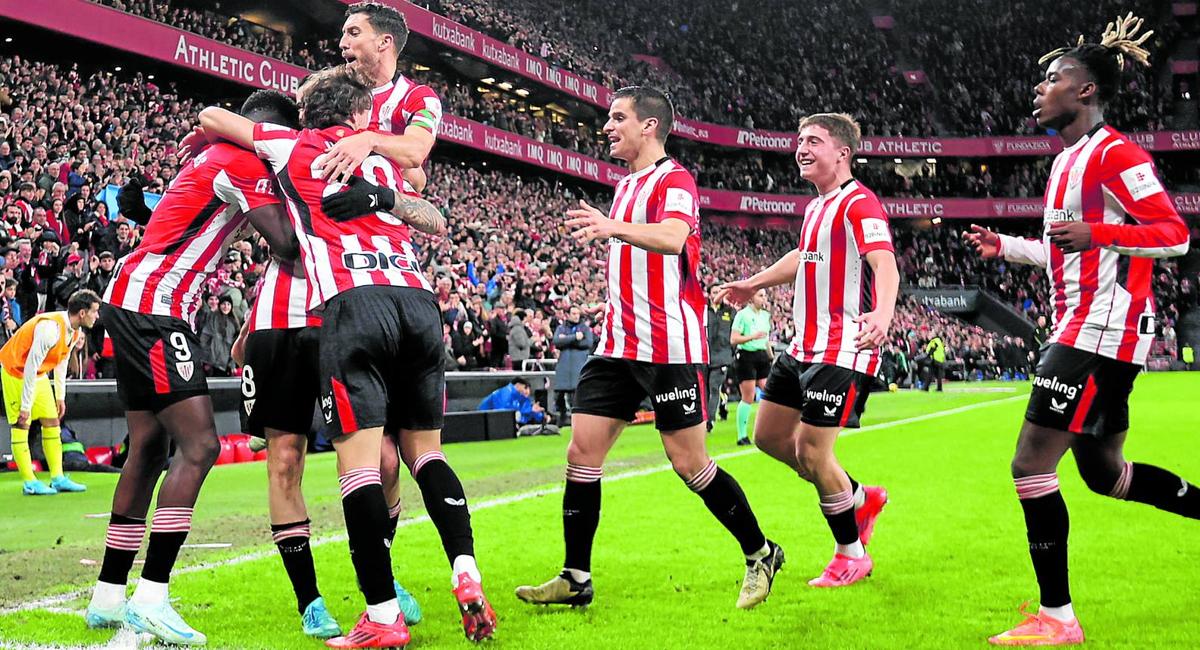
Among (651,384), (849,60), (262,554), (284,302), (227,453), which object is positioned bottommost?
(227,453)

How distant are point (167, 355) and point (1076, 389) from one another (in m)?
3.48

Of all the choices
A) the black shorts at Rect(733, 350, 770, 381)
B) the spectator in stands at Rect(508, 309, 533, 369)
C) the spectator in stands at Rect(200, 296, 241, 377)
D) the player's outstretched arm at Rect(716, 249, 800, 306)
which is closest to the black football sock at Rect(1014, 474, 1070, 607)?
the player's outstretched arm at Rect(716, 249, 800, 306)

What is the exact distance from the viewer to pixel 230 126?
4.09m

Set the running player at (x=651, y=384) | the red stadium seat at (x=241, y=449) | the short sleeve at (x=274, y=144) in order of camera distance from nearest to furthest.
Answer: the short sleeve at (x=274, y=144), the running player at (x=651, y=384), the red stadium seat at (x=241, y=449)

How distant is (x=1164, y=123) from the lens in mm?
56844

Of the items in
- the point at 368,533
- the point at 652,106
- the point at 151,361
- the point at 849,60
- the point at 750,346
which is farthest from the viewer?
the point at 849,60

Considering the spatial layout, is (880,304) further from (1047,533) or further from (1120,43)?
(1120,43)

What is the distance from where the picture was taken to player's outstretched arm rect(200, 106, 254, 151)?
408 cm

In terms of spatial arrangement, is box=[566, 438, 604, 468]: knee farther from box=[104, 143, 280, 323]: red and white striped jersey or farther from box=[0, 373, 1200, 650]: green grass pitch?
box=[104, 143, 280, 323]: red and white striped jersey

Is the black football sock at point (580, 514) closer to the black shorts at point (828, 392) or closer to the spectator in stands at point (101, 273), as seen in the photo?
the black shorts at point (828, 392)

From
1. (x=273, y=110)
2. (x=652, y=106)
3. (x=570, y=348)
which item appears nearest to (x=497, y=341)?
(x=570, y=348)

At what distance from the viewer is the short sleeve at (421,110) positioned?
4.36 m

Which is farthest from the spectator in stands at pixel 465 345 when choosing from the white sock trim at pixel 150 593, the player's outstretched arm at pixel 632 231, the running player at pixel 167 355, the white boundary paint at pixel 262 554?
the white sock trim at pixel 150 593

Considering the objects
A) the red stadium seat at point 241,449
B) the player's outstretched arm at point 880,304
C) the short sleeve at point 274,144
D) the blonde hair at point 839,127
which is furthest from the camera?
the red stadium seat at point 241,449
